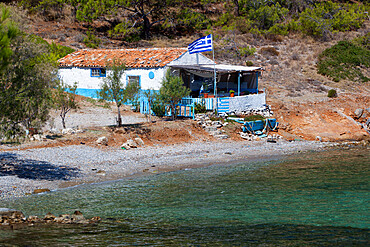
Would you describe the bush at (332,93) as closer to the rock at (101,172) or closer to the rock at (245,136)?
the rock at (245,136)

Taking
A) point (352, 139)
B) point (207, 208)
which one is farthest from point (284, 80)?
point (207, 208)

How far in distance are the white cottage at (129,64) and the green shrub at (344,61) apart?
53.9 ft

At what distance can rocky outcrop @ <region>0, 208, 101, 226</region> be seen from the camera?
1173cm

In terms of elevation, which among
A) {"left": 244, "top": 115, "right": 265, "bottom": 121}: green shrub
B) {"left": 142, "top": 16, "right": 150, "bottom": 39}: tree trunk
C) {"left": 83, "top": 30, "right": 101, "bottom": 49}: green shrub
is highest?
{"left": 142, "top": 16, "right": 150, "bottom": 39}: tree trunk

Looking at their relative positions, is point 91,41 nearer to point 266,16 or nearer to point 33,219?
point 266,16

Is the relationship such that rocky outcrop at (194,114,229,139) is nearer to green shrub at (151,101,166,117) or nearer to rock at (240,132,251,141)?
rock at (240,132,251,141)

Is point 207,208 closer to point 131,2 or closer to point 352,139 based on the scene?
point 352,139

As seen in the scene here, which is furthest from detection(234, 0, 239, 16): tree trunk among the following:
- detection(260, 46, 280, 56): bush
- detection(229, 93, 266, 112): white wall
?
detection(229, 93, 266, 112): white wall

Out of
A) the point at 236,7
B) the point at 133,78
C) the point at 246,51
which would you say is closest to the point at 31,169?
the point at 133,78

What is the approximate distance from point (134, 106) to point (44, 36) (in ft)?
77.0

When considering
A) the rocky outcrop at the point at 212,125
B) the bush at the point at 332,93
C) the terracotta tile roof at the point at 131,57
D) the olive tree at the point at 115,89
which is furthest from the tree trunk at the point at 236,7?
the olive tree at the point at 115,89

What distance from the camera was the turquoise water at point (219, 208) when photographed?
1089cm

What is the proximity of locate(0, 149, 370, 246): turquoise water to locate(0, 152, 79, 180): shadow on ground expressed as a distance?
1783 millimetres

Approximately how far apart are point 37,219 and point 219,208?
544 centimetres
